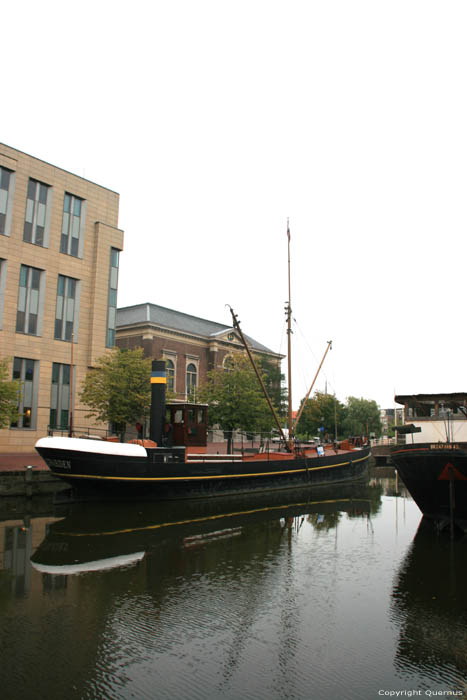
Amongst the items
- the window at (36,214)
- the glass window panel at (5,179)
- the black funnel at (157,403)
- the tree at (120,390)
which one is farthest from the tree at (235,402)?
the glass window panel at (5,179)

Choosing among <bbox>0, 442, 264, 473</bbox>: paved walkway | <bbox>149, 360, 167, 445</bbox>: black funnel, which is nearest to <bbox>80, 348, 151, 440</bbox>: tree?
<bbox>0, 442, 264, 473</bbox>: paved walkway

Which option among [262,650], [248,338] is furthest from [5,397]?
[248,338]

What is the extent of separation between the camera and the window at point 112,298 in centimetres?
3766

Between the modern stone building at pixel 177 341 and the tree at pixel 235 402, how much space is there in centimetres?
1299

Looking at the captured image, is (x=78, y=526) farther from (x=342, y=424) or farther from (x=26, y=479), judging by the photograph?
(x=342, y=424)

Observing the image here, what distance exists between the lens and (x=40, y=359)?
32906 mm

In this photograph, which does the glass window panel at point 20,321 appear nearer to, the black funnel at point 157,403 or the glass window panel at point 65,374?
the glass window panel at point 65,374

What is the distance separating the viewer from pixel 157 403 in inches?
881

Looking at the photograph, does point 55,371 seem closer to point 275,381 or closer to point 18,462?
point 18,462

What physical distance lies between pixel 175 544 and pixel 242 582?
12.7ft

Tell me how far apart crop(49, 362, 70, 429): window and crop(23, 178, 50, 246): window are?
8.22 meters

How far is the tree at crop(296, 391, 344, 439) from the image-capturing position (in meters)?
65.7

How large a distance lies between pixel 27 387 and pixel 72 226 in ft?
37.9

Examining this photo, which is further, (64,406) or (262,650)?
(64,406)
